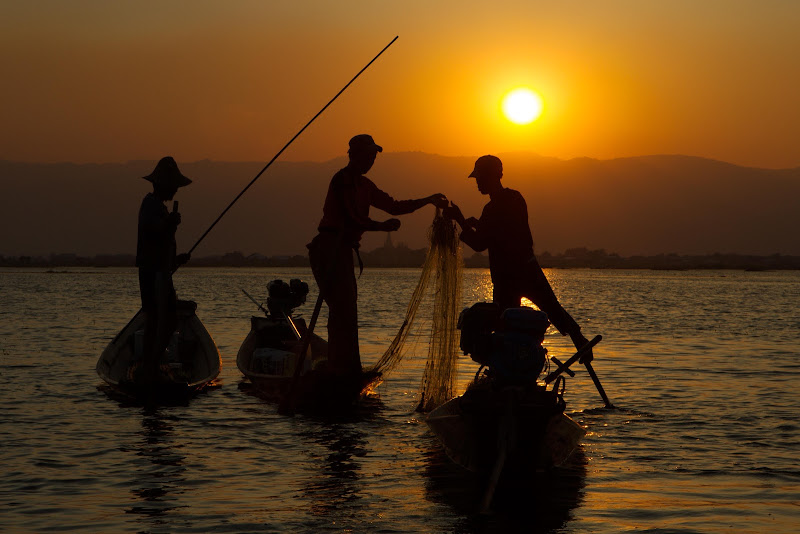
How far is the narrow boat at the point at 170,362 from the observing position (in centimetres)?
1227

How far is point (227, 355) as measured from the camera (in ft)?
66.0

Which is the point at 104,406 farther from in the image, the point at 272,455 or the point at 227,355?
the point at 227,355

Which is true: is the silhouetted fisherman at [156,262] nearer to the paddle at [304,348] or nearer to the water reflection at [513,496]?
the paddle at [304,348]

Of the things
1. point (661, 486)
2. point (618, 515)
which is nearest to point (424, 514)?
point (618, 515)

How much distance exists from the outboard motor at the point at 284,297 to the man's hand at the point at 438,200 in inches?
128

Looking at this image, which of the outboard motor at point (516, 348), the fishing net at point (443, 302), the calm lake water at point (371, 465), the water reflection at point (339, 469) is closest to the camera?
the calm lake water at point (371, 465)

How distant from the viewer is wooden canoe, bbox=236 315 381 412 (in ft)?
38.4

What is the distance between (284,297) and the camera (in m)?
13.9

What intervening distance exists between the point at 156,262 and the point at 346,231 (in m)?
2.15

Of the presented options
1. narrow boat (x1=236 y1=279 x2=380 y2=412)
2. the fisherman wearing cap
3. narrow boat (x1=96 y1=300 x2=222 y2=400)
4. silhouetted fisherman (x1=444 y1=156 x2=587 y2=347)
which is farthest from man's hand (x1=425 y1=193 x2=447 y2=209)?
narrow boat (x1=96 y1=300 x2=222 y2=400)

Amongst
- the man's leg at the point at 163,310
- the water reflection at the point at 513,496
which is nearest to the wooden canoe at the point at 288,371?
the man's leg at the point at 163,310

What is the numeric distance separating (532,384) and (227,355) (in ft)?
42.7

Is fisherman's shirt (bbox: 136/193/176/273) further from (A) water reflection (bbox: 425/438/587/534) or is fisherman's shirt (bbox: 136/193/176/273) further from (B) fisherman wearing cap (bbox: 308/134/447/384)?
(A) water reflection (bbox: 425/438/587/534)

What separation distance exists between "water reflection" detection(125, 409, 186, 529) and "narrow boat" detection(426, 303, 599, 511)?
217cm
